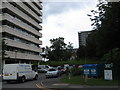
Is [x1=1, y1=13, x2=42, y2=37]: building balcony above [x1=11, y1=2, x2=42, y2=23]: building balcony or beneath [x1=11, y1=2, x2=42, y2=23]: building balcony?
beneath

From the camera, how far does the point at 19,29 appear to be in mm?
80250

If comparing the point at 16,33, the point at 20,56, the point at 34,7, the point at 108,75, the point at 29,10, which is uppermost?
the point at 34,7

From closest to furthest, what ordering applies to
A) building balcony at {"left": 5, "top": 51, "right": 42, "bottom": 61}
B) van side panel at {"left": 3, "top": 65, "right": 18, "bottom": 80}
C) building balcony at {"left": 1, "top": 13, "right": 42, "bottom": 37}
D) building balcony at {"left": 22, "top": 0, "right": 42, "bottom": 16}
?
van side panel at {"left": 3, "top": 65, "right": 18, "bottom": 80}
building balcony at {"left": 5, "top": 51, "right": 42, "bottom": 61}
building balcony at {"left": 1, "top": 13, "right": 42, "bottom": 37}
building balcony at {"left": 22, "top": 0, "right": 42, "bottom": 16}

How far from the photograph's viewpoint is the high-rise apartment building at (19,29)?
2694 inches

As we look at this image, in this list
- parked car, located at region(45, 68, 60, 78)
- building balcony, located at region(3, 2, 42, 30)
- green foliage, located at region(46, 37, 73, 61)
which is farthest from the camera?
green foliage, located at region(46, 37, 73, 61)

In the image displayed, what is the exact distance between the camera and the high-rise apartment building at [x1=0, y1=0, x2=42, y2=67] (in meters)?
68.4

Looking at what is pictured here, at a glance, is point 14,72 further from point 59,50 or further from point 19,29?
point 59,50

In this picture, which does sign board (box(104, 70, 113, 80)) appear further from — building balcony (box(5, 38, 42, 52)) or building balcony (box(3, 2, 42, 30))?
building balcony (box(3, 2, 42, 30))

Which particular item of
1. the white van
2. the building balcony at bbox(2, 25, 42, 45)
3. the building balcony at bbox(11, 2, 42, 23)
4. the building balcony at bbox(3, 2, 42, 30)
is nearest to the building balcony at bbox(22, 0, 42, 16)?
the building balcony at bbox(11, 2, 42, 23)

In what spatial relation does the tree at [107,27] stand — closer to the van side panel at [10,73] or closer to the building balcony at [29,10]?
the van side panel at [10,73]

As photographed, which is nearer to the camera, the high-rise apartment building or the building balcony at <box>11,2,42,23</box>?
the high-rise apartment building

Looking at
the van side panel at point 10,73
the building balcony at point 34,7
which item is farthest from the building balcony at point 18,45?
the van side panel at point 10,73

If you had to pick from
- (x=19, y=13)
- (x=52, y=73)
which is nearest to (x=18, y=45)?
(x=19, y=13)

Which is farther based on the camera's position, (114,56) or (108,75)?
(108,75)
